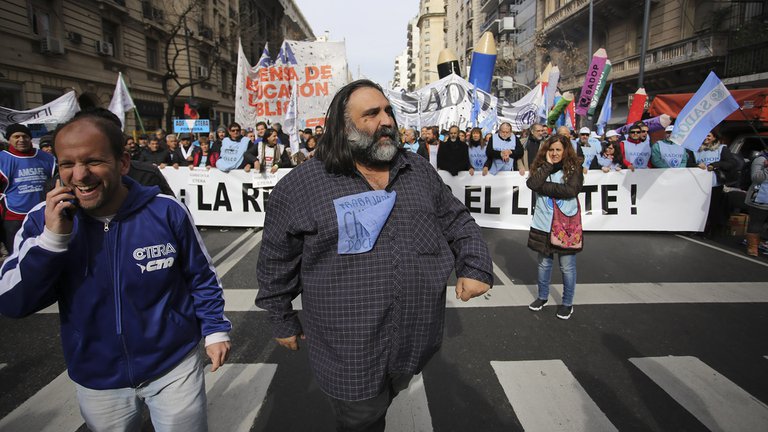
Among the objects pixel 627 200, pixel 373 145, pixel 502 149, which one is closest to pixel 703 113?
pixel 627 200

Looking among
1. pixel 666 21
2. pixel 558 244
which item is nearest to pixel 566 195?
pixel 558 244

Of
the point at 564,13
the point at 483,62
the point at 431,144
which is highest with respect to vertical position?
the point at 564,13

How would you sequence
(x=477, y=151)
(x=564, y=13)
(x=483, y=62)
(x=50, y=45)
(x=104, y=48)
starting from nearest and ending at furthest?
(x=477, y=151) → (x=483, y=62) → (x=50, y=45) → (x=104, y=48) → (x=564, y=13)

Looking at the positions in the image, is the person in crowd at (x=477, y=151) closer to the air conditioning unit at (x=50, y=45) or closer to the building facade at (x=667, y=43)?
the building facade at (x=667, y=43)

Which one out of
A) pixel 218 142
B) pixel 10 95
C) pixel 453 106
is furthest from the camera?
pixel 10 95

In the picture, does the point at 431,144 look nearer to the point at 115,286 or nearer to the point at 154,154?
the point at 154,154

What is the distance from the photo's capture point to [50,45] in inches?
711

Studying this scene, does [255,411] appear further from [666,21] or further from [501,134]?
[666,21]

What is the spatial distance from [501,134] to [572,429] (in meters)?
7.10

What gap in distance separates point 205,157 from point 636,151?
28.3ft

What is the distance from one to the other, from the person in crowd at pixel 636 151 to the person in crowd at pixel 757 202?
190cm

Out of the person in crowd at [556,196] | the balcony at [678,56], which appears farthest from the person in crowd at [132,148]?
the balcony at [678,56]

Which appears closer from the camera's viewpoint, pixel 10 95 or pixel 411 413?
pixel 411 413

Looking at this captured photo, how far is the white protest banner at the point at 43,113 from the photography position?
10391mm
